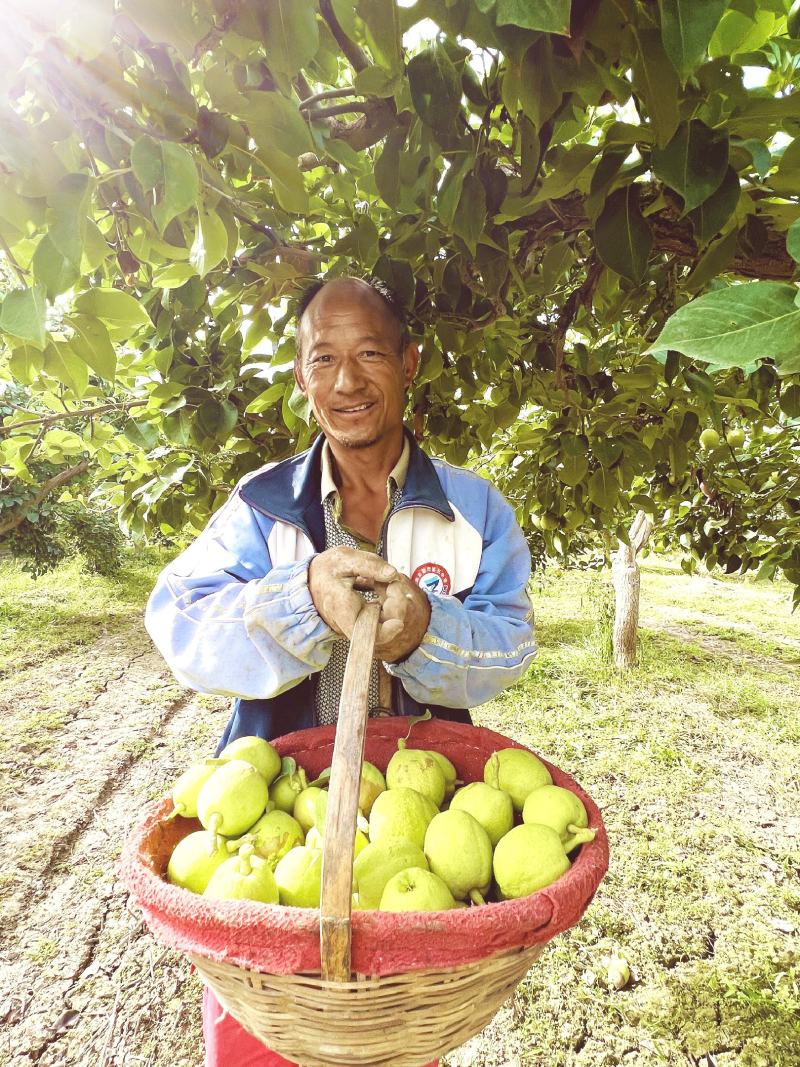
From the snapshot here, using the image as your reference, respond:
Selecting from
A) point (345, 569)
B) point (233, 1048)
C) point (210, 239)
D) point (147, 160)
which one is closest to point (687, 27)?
point (147, 160)

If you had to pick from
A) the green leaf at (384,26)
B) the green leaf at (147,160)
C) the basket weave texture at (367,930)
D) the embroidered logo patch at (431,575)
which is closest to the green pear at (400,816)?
the basket weave texture at (367,930)

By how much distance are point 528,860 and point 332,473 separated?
3.94 ft

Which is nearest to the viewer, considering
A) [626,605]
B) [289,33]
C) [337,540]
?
[289,33]

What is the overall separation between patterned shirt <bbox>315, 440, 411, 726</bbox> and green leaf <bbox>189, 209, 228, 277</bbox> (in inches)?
34.0

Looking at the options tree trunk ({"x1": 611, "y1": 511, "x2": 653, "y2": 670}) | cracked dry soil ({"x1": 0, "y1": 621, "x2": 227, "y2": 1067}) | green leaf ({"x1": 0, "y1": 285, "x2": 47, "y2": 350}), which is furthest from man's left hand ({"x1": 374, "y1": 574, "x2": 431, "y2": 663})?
tree trunk ({"x1": 611, "y1": 511, "x2": 653, "y2": 670})

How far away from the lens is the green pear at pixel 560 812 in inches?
46.8

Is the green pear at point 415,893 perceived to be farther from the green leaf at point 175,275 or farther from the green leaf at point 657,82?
the green leaf at point 175,275

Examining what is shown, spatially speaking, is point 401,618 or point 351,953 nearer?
point 351,953

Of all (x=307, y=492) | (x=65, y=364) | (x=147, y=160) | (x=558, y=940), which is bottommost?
(x=558, y=940)

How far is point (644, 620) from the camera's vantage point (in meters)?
13.4

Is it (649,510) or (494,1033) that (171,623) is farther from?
(494,1033)

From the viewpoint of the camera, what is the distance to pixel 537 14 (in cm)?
58

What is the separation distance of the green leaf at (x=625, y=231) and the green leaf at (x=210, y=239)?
23.9 inches

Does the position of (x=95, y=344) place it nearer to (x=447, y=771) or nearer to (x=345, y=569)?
(x=345, y=569)
